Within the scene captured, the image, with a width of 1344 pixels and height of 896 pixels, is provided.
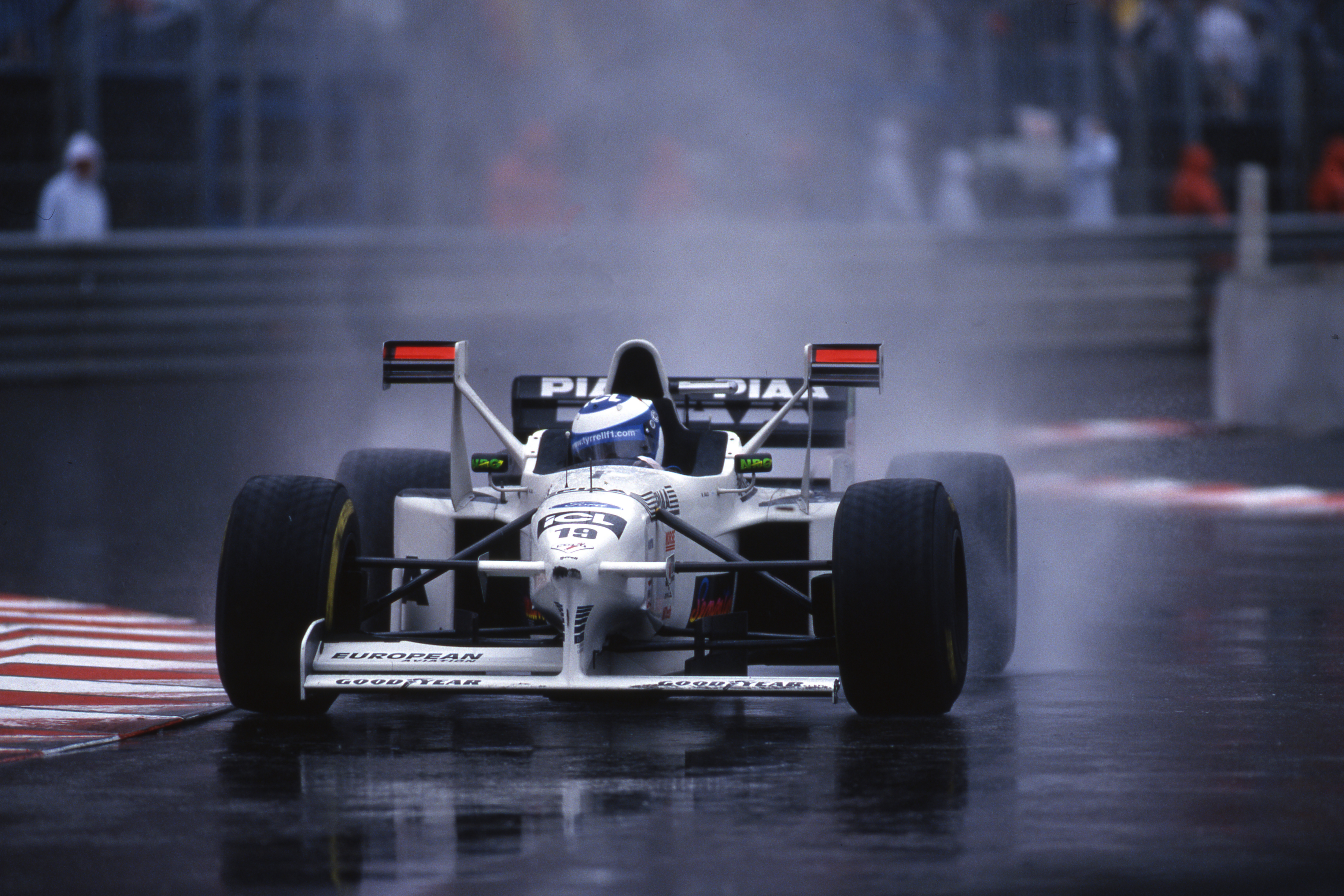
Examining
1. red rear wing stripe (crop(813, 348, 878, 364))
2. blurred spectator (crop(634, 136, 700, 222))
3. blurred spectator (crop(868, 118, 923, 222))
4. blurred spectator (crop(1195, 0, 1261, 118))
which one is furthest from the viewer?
blurred spectator (crop(1195, 0, 1261, 118))

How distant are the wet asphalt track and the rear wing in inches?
52.3

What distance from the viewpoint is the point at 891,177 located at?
955 inches

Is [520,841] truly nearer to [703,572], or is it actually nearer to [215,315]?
[703,572]

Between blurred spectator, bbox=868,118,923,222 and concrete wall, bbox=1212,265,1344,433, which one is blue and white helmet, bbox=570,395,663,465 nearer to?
concrete wall, bbox=1212,265,1344,433

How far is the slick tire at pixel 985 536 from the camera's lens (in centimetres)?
832

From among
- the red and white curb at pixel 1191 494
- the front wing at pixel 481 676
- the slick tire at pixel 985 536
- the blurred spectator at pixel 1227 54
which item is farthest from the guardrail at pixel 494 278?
the front wing at pixel 481 676

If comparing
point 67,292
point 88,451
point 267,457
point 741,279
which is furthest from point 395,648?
point 741,279

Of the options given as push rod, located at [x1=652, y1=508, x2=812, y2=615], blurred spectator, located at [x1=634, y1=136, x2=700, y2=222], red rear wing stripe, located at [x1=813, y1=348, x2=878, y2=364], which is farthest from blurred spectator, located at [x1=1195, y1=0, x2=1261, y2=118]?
push rod, located at [x1=652, y1=508, x2=812, y2=615]

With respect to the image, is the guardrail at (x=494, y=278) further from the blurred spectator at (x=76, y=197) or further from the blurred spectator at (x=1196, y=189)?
the blurred spectator at (x=1196, y=189)

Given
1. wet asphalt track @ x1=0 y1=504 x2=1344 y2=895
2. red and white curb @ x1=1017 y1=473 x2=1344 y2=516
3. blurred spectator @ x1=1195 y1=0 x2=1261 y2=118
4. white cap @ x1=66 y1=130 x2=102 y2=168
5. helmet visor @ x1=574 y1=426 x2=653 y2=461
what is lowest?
wet asphalt track @ x1=0 y1=504 x2=1344 y2=895

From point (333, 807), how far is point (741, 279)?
15943 mm

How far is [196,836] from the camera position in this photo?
555 cm

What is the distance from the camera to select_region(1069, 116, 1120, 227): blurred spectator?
80.8 ft

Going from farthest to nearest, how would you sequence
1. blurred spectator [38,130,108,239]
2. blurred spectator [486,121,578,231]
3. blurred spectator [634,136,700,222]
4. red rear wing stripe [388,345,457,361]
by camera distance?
blurred spectator [634,136,700,222], blurred spectator [486,121,578,231], blurred spectator [38,130,108,239], red rear wing stripe [388,345,457,361]
